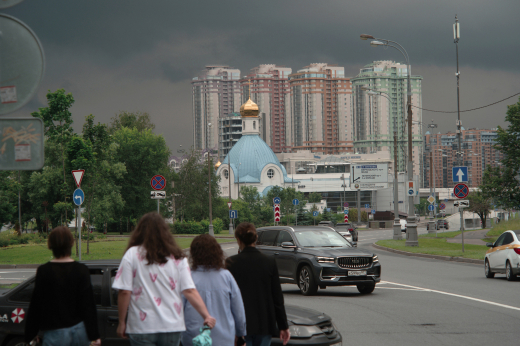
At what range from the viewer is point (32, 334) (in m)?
4.91

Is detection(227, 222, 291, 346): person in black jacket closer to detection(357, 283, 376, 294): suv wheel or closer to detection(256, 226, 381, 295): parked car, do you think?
detection(256, 226, 381, 295): parked car

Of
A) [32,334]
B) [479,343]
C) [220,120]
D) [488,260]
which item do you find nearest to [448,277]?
[488,260]

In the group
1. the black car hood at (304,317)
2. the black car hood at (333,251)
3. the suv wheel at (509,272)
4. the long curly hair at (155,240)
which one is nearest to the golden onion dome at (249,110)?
the suv wheel at (509,272)

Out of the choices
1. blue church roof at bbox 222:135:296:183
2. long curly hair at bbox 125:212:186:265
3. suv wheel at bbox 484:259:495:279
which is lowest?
suv wheel at bbox 484:259:495:279

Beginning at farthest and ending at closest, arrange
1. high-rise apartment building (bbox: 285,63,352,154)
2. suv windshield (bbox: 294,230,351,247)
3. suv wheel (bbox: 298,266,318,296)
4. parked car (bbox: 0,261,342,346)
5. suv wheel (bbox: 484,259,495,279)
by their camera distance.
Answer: high-rise apartment building (bbox: 285,63,352,154) → suv wheel (bbox: 484,259,495,279) → suv windshield (bbox: 294,230,351,247) → suv wheel (bbox: 298,266,318,296) → parked car (bbox: 0,261,342,346)

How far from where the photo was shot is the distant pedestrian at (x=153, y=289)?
15.1 feet

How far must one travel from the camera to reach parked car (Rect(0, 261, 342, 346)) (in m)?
7.05

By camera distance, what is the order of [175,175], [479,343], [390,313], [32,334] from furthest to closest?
[175,175] → [390,313] → [479,343] → [32,334]

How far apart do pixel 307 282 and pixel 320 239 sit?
1272 millimetres

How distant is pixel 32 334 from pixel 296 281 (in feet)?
34.8

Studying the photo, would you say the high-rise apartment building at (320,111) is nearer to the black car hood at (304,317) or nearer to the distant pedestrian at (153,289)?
the black car hood at (304,317)

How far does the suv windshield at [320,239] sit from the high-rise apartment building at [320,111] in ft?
543

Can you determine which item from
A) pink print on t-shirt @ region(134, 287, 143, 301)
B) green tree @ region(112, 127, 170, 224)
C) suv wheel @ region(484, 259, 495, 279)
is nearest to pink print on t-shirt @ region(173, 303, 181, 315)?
pink print on t-shirt @ region(134, 287, 143, 301)

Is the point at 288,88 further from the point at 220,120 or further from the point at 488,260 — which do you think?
the point at 488,260
